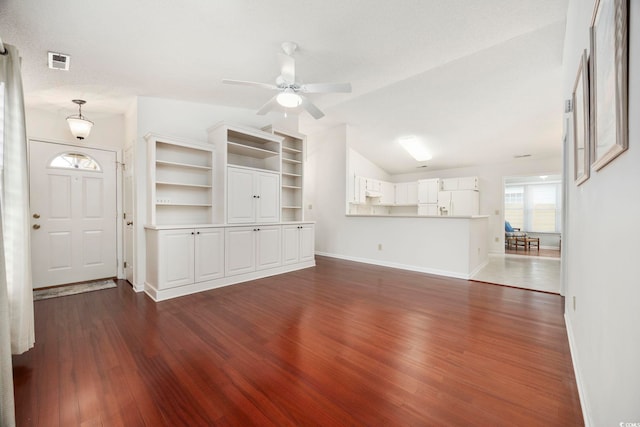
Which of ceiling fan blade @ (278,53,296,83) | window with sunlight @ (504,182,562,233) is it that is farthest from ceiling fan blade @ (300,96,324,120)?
window with sunlight @ (504,182,562,233)

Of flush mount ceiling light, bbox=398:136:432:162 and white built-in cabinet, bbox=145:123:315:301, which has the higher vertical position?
flush mount ceiling light, bbox=398:136:432:162

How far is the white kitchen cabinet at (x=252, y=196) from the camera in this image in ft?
13.0

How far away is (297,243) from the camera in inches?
192

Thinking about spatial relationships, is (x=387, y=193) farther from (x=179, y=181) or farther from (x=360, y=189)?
(x=179, y=181)

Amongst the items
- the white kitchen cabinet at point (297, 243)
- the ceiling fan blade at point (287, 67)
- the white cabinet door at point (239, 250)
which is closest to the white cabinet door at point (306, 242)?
the white kitchen cabinet at point (297, 243)

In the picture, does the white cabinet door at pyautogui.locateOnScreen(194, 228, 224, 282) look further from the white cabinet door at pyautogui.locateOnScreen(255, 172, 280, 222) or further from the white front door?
the white front door

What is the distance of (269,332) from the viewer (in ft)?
7.79

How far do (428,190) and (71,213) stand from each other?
25.1ft

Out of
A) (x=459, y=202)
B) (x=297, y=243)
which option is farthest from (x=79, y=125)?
(x=459, y=202)

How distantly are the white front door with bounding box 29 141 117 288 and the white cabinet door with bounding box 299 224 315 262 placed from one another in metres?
3.06

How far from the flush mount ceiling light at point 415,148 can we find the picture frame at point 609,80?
15.7 ft

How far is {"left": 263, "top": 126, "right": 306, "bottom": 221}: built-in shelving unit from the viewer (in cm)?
523

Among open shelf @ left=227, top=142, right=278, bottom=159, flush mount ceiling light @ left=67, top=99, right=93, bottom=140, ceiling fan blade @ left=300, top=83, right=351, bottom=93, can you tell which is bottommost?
open shelf @ left=227, top=142, right=278, bottom=159

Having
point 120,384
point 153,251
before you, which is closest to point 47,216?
point 153,251
